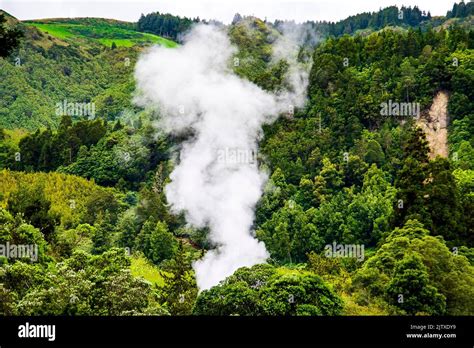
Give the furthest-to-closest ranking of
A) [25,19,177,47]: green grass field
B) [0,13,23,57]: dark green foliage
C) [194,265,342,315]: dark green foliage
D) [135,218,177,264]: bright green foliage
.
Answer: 1. [25,19,177,47]: green grass field
2. [135,218,177,264]: bright green foliage
3. [194,265,342,315]: dark green foliage
4. [0,13,23,57]: dark green foliage

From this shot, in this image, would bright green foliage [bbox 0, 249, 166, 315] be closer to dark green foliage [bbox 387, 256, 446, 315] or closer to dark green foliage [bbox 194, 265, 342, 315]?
dark green foliage [bbox 194, 265, 342, 315]

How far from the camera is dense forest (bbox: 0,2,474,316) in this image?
1406 inches

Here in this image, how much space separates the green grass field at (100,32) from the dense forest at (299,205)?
46345 millimetres

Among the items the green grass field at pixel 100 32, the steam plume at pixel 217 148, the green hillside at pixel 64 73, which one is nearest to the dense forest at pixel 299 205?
the steam plume at pixel 217 148

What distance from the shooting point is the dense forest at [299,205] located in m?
35.7

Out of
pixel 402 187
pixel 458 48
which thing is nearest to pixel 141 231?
pixel 402 187

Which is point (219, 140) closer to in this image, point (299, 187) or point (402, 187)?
point (299, 187)

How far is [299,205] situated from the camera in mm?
61781

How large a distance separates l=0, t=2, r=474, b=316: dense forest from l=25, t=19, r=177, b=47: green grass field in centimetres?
4635

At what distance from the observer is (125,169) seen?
73.8m

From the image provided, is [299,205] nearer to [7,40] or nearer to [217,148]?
[217,148]

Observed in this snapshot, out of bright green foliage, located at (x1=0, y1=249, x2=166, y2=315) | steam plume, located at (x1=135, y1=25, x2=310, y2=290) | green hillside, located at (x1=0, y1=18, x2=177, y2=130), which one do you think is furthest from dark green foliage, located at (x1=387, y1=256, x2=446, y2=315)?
green hillside, located at (x1=0, y1=18, x2=177, y2=130)

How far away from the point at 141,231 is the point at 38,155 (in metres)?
21.2

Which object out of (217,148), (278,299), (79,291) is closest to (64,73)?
(217,148)
